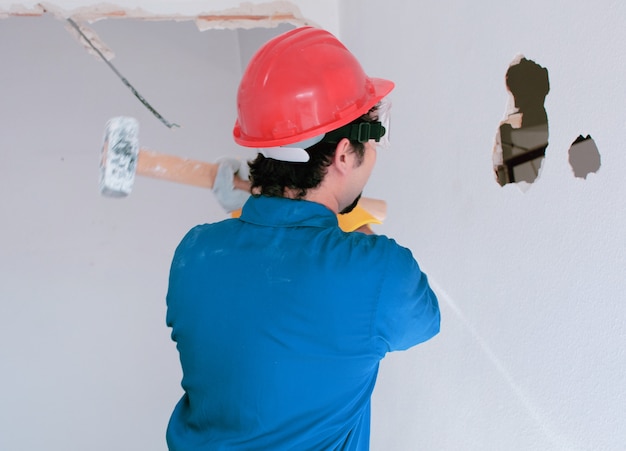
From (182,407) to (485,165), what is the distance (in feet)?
2.47

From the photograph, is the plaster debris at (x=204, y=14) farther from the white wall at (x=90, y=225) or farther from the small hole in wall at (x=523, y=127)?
the small hole in wall at (x=523, y=127)

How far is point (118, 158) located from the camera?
1.19 m

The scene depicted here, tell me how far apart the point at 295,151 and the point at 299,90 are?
10cm

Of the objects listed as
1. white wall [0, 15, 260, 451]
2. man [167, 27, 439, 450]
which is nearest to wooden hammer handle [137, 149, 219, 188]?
man [167, 27, 439, 450]

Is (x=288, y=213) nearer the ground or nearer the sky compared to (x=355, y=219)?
nearer the sky

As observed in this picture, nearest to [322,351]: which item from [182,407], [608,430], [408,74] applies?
[182,407]

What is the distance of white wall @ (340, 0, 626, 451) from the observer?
3.11 feet

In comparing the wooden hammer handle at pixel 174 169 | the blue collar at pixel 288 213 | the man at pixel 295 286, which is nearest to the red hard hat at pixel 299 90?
the man at pixel 295 286

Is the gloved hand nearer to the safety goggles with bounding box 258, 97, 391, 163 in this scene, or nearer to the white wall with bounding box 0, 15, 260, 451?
the safety goggles with bounding box 258, 97, 391, 163

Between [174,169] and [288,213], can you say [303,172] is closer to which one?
[288,213]

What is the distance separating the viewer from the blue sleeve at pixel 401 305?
960 mm

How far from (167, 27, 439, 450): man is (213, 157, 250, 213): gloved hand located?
0.16 m

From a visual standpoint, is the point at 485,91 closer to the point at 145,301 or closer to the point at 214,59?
the point at 214,59

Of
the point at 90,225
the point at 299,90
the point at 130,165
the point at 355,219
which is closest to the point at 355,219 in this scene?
the point at 355,219
